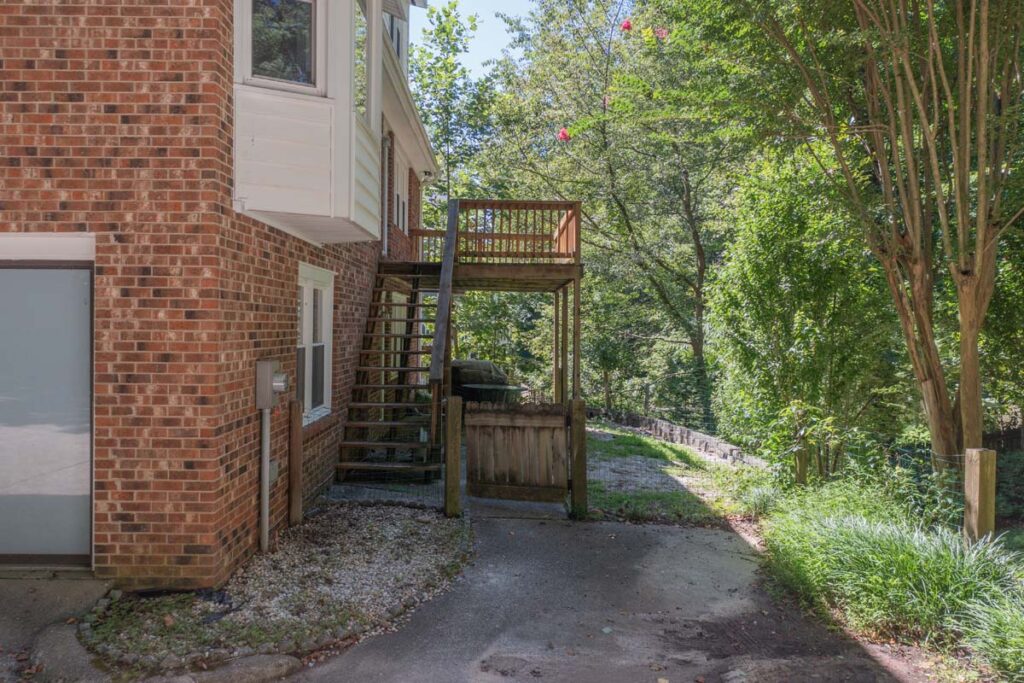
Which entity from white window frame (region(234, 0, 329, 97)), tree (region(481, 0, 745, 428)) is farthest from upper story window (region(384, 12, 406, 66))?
white window frame (region(234, 0, 329, 97))

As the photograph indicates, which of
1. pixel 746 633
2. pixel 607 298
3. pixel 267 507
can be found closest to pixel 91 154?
pixel 267 507

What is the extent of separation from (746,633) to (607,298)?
16987 mm

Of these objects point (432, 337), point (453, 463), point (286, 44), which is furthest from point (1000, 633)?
point (432, 337)

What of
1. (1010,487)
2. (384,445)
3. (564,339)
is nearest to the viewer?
(384,445)

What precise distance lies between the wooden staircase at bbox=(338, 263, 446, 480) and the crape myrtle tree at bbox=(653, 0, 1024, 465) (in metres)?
4.61

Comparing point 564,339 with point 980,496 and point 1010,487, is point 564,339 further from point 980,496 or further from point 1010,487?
point 980,496

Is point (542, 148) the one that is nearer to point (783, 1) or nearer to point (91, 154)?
point (783, 1)

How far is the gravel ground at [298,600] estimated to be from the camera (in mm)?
4332

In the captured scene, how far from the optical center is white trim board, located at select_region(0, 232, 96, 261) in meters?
4.99

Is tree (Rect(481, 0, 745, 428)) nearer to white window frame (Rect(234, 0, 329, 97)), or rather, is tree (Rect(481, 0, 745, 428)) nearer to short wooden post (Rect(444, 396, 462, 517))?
short wooden post (Rect(444, 396, 462, 517))

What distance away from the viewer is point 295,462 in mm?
6691

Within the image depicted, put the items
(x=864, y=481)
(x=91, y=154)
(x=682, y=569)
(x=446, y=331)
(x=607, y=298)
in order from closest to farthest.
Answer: (x=91, y=154) → (x=682, y=569) → (x=864, y=481) → (x=446, y=331) → (x=607, y=298)

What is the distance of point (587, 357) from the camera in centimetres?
2189

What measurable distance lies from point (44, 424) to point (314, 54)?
340 cm
